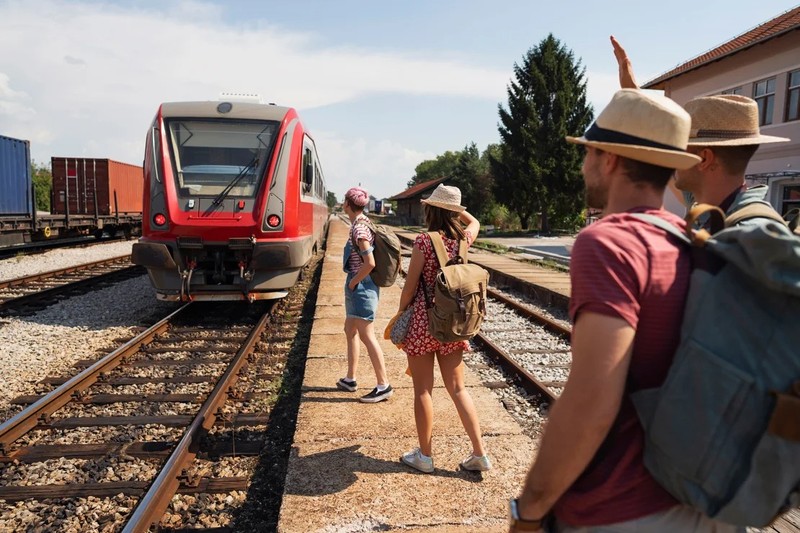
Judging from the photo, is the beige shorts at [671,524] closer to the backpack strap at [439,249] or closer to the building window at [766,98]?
the backpack strap at [439,249]

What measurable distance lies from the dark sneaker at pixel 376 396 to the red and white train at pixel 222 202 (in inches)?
155

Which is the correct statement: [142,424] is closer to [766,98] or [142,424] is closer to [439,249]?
[439,249]

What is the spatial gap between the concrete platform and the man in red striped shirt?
5.73ft

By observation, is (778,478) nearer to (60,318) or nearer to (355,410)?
(355,410)

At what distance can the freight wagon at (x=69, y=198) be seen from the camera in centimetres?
1720

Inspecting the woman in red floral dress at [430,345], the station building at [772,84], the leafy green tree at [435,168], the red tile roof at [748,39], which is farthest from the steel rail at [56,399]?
the leafy green tree at [435,168]

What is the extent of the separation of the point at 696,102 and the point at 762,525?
5.79ft

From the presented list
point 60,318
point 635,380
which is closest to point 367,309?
point 635,380

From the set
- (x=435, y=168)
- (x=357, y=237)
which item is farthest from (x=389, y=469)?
(x=435, y=168)

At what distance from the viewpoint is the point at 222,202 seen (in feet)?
28.1

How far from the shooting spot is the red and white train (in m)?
8.38

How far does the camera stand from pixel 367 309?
502cm

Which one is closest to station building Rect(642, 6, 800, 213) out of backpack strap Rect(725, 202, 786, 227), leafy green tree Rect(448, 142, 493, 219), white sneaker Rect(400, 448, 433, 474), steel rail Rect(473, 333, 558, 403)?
steel rail Rect(473, 333, 558, 403)

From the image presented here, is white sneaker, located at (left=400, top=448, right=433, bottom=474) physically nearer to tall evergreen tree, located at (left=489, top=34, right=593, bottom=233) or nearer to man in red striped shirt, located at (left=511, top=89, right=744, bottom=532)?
man in red striped shirt, located at (left=511, top=89, right=744, bottom=532)
